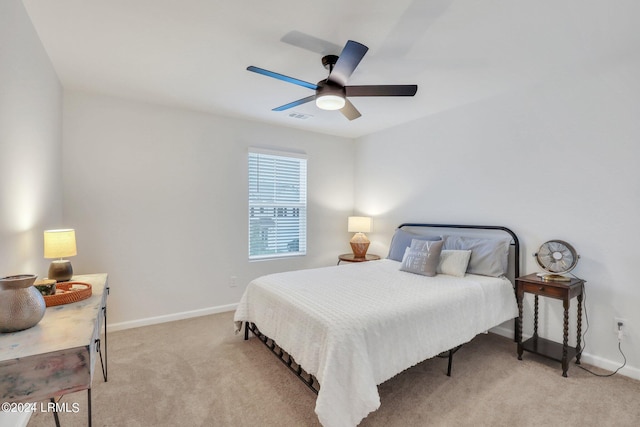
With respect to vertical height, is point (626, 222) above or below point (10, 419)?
above

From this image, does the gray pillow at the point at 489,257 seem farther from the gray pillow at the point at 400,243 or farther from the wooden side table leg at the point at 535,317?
the gray pillow at the point at 400,243

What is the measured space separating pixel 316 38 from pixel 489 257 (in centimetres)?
252

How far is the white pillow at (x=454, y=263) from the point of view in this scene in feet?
9.86

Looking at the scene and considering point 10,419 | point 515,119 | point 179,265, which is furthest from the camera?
point 179,265

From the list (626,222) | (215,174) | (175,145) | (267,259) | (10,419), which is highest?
(175,145)

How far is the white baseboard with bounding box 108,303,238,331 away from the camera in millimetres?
3324

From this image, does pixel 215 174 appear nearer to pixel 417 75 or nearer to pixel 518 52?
pixel 417 75

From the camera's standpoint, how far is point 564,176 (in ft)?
9.04

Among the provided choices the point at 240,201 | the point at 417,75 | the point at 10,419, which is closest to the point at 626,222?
the point at 417,75

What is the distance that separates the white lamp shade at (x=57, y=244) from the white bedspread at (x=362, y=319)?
1.42 meters

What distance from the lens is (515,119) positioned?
3.07 m

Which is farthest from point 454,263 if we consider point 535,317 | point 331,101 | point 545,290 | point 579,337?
point 331,101

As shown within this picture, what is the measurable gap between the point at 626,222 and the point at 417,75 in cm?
203

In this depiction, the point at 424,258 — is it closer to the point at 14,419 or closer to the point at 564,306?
the point at 564,306
